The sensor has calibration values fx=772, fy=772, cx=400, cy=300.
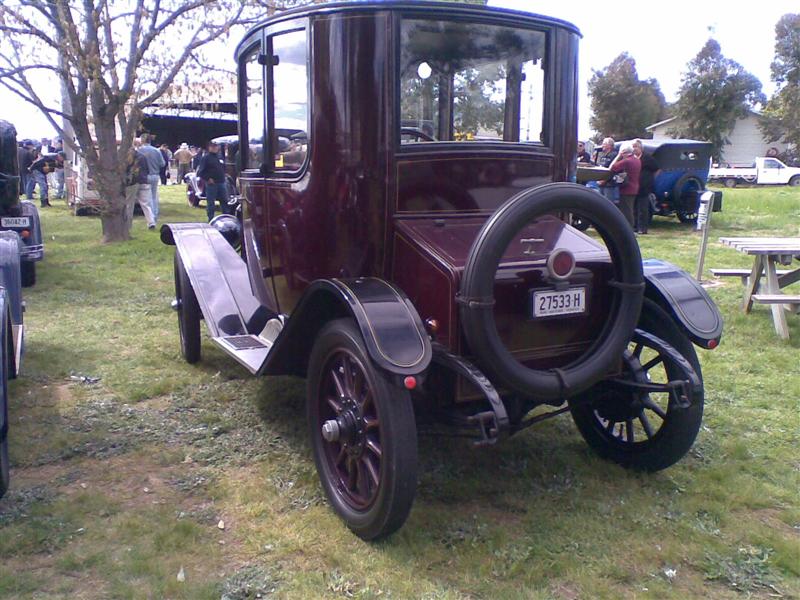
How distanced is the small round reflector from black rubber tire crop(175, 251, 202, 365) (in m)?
2.94

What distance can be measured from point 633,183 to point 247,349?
9.83 m

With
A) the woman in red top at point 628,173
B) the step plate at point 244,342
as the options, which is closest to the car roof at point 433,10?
the step plate at point 244,342

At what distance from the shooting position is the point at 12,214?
8.33 meters

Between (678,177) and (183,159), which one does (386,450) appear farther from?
(183,159)

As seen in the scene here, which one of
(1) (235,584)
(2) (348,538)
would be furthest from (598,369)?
(1) (235,584)

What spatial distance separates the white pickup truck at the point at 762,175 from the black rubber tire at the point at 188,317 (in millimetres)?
29842

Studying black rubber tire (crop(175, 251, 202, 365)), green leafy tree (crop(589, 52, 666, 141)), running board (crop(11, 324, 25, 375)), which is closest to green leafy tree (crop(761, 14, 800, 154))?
green leafy tree (crop(589, 52, 666, 141))

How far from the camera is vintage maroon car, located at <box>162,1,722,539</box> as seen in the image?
298 centimetres

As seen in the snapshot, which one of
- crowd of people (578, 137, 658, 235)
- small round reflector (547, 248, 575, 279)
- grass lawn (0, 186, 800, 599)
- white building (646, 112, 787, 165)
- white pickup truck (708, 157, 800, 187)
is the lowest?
grass lawn (0, 186, 800, 599)

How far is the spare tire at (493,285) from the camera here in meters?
2.91

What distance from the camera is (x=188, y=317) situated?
17.8ft

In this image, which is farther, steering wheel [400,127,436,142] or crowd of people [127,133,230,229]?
crowd of people [127,133,230,229]

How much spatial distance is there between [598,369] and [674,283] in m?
0.80

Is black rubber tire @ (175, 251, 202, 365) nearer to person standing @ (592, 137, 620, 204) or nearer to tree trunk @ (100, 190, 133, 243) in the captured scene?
tree trunk @ (100, 190, 133, 243)
